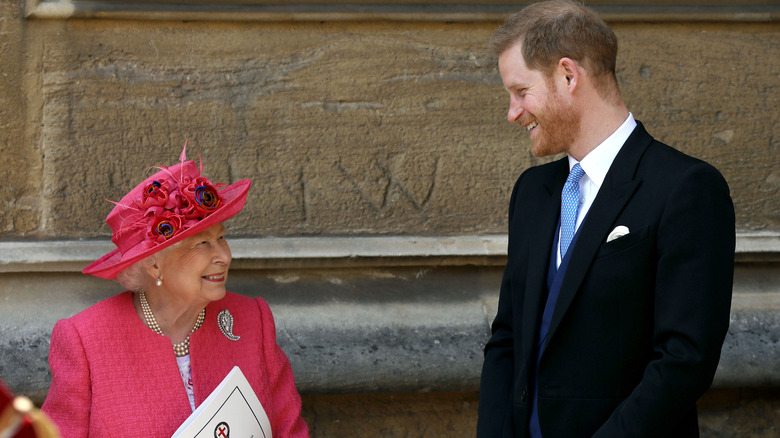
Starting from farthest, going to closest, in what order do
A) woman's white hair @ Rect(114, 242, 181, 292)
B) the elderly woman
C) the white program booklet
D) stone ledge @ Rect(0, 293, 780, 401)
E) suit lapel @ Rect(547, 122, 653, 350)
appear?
stone ledge @ Rect(0, 293, 780, 401) < woman's white hair @ Rect(114, 242, 181, 292) < the elderly woman < the white program booklet < suit lapel @ Rect(547, 122, 653, 350)

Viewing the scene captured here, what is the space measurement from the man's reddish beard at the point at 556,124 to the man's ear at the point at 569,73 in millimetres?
31

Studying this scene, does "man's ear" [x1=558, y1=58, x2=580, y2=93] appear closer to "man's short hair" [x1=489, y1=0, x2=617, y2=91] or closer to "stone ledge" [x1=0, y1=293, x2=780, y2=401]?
"man's short hair" [x1=489, y1=0, x2=617, y2=91]

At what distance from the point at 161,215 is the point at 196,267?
172 millimetres

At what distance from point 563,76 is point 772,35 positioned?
1878 millimetres

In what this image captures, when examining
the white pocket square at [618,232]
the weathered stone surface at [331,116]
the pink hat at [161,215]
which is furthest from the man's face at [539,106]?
→ the weathered stone surface at [331,116]

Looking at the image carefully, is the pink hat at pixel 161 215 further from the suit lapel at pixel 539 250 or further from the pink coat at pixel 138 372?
the suit lapel at pixel 539 250

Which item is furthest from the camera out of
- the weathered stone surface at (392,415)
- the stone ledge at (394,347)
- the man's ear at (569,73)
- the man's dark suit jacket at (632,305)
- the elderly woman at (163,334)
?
the weathered stone surface at (392,415)

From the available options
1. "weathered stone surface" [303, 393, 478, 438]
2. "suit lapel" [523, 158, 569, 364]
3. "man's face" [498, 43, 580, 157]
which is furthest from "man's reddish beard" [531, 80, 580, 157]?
"weathered stone surface" [303, 393, 478, 438]

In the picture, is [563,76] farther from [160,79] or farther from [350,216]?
[160,79]

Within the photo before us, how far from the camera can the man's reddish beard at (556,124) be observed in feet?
6.57

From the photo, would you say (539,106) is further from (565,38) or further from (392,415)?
(392,415)

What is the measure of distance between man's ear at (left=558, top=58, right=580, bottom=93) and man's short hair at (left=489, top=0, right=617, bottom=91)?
0.05 ft

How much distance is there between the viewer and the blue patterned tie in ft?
6.55

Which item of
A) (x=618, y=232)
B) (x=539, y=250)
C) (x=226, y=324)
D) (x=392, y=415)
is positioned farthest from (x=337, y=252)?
(x=618, y=232)
